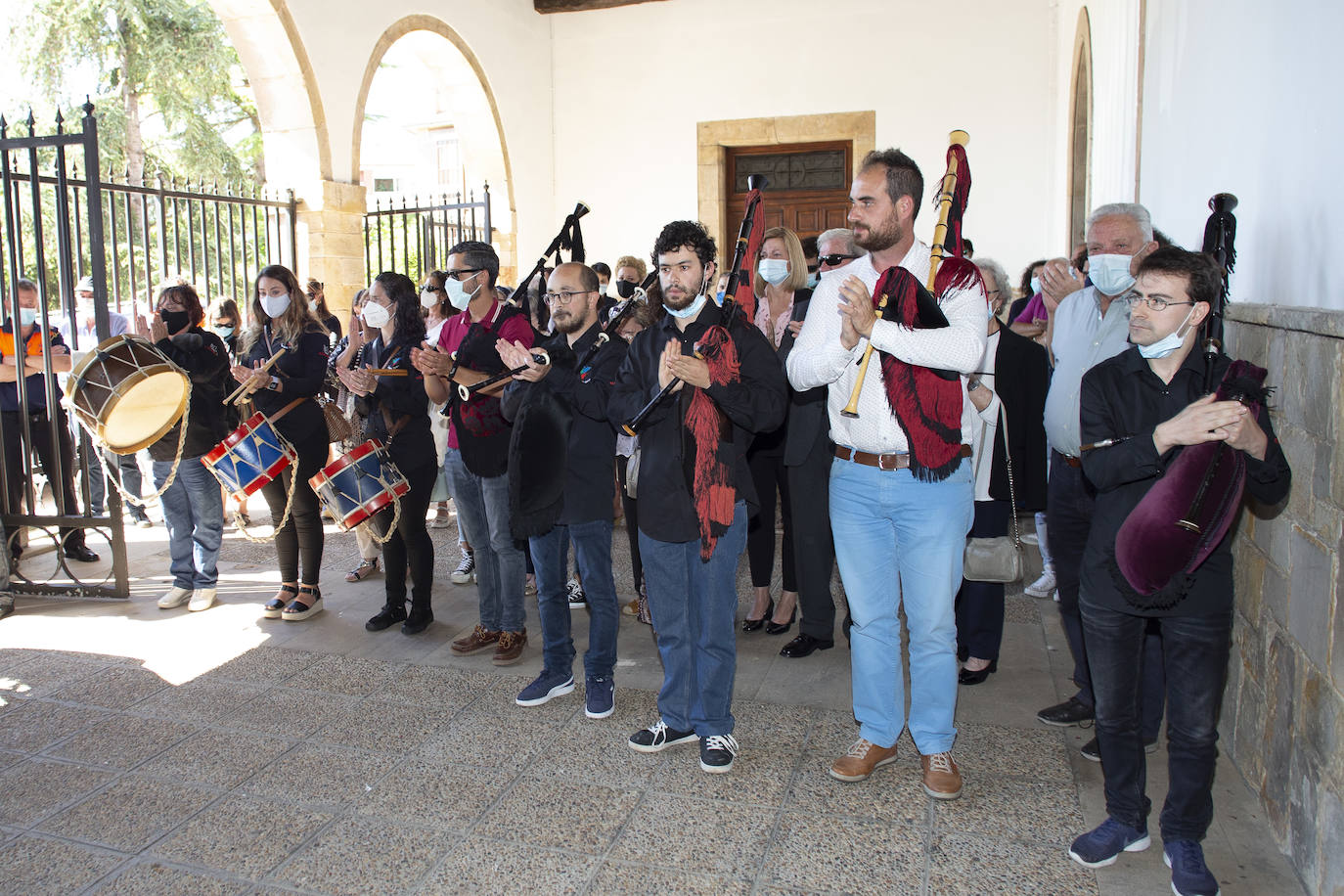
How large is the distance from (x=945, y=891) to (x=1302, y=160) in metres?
2.30

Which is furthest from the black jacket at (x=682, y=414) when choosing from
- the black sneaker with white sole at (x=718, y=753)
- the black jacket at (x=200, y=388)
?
the black jacket at (x=200, y=388)

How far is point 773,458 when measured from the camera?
4.82m

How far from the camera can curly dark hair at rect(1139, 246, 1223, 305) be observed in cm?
257

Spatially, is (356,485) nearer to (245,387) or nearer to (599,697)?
(245,387)

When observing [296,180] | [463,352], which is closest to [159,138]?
[296,180]

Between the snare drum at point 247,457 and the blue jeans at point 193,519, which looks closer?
the snare drum at point 247,457

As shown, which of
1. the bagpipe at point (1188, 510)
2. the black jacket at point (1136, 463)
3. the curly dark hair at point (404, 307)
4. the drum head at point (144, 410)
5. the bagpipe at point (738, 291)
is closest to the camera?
the bagpipe at point (1188, 510)

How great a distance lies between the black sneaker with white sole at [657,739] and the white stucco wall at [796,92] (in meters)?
7.63

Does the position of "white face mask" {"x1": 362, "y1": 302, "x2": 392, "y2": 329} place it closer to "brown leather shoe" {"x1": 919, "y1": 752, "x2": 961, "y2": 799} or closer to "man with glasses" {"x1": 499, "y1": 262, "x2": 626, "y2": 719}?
"man with glasses" {"x1": 499, "y1": 262, "x2": 626, "y2": 719}

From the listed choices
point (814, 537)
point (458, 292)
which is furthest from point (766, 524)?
point (458, 292)

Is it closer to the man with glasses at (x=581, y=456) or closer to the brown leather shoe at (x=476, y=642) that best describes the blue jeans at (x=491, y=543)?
the brown leather shoe at (x=476, y=642)

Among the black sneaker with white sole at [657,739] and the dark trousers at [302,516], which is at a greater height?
the dark trousers at [302,516]

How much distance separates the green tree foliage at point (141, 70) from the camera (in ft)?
60.6

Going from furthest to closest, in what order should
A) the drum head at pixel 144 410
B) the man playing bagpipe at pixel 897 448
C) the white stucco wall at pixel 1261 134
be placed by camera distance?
the drum head at pixel 144 410
the man playing bagpipe at pixel 897 448
the white stucco wall at pixel 1261 134
